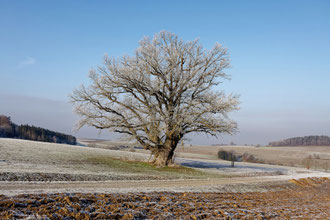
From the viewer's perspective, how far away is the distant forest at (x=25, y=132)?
74.7m

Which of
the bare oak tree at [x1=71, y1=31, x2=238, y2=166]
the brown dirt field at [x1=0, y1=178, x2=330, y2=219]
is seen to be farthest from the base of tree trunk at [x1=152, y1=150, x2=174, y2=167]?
the brown dirt field at [x1=0, y1=178, x2=330, y2=219]

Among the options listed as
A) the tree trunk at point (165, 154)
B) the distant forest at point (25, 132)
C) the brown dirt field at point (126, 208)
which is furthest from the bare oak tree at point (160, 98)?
the distant forest at point (25, 132)

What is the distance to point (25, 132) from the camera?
78438 mm

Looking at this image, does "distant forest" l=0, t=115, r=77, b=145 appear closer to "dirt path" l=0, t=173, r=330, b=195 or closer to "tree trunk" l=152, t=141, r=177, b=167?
"tree trunk" l=152, t=141, r=177, b=167

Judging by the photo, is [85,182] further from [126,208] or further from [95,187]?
[126,208]

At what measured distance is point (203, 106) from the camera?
28.6 m

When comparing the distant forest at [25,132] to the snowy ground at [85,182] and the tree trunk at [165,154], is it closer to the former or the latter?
the snowy ground at [85,182]

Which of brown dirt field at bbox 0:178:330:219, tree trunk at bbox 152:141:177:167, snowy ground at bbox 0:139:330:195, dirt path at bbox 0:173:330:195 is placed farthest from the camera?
tree trunk at bbox 152:141:177:167

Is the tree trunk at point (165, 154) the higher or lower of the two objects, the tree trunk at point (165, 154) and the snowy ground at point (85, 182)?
the higher

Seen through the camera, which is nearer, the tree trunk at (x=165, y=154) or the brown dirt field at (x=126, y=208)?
the brown dirt field at (x=126, y=208)

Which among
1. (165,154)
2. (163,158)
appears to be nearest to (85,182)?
(163,158)

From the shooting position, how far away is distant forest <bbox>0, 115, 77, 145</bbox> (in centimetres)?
7469

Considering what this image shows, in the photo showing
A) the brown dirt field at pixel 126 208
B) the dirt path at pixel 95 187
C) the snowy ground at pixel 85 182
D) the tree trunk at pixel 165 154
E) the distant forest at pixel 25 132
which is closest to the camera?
the brown dirt field at pixel 126 208

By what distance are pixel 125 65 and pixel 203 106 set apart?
8750mm
